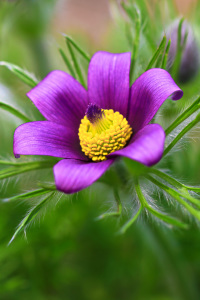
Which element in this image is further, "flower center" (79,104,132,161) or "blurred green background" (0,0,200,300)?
"blurred green background" (0,0,200,300)

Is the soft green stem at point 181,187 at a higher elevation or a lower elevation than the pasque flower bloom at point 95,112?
lower

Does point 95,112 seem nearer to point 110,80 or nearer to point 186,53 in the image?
point 110,80

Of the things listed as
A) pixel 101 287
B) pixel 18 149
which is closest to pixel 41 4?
pixel 18 149

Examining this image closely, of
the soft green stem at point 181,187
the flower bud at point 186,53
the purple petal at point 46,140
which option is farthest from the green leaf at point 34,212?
the flower bud at point 186,53

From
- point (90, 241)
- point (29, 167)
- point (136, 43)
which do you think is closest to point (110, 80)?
point (136, 43)

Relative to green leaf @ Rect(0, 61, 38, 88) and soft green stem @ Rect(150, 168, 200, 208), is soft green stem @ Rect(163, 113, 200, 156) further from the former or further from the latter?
green leaf @ Rect(0, 61, 38, 88)

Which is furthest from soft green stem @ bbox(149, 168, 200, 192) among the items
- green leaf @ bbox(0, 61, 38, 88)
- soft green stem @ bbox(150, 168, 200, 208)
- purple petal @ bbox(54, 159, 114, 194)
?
green leaf @ bbox(0, 61, 38, 88)

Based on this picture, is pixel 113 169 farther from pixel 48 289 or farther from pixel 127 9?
pixel 48 289

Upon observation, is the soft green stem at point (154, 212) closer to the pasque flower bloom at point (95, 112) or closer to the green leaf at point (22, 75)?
the pasque flower bloom at point (95, 112)
